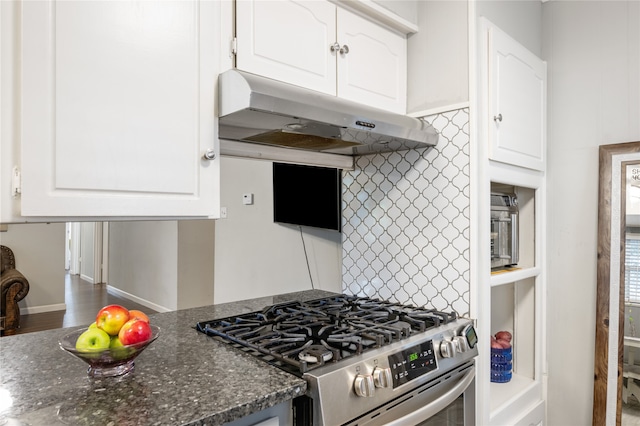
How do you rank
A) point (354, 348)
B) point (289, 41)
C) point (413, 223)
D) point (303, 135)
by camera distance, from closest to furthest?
point (354, 348), point (289, 41), point (303, 135), point (413, 223)

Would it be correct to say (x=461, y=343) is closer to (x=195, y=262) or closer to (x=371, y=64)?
(x=371, y=64)

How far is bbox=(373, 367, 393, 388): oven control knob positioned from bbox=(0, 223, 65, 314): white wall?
5.27 m

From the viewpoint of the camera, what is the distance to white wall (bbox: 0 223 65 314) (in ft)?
16.5

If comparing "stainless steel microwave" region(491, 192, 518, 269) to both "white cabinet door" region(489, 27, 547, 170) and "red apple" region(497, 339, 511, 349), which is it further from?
"red apple" region(497, 339, 511, 349)

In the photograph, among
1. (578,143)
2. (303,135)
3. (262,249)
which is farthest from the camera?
(262,249)

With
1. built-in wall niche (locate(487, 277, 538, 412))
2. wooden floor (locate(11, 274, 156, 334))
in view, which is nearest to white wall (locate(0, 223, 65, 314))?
wooden floor (locate(11, 274, 156, 334))

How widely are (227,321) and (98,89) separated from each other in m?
0.86

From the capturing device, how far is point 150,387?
955 millimetres

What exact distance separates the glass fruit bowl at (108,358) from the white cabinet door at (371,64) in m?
1.12

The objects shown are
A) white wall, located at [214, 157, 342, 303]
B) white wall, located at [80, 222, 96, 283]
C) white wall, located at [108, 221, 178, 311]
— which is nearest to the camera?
white wall, located at [214, 157, 342, 303]

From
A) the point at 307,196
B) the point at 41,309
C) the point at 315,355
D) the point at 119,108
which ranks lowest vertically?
the point at 41,309

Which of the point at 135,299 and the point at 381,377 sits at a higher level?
the point at 381,377

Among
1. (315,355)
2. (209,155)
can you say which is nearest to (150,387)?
(315,355)

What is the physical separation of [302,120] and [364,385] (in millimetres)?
805
